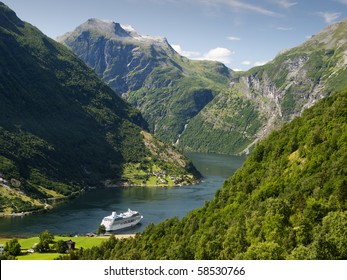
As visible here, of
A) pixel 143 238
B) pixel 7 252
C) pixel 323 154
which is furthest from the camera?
pixel 7 252

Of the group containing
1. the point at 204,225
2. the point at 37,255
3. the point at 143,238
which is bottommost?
the point at 37,255

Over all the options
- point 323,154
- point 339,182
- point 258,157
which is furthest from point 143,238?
point 339,182

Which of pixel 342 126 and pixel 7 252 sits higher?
pixel 342 126
